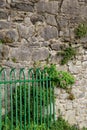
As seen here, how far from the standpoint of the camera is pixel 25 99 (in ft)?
24.0

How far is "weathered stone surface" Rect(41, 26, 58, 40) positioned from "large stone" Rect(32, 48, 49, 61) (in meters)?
0.27

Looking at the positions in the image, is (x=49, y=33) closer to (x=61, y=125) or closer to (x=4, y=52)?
(x=4, y=52)

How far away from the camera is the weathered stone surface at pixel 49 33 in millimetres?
8055

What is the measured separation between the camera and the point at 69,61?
328 inches

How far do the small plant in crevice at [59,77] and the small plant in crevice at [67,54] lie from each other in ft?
0.87

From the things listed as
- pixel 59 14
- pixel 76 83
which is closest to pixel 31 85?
pixel 76 83

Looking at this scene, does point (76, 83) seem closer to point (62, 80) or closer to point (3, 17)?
point (62, 80)

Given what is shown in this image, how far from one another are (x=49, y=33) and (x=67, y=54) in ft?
1.90

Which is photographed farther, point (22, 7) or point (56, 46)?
point (56, 46)

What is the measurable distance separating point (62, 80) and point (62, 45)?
0.74 meters

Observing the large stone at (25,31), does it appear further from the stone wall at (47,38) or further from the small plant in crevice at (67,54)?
the small plant in crevice at (67,54)

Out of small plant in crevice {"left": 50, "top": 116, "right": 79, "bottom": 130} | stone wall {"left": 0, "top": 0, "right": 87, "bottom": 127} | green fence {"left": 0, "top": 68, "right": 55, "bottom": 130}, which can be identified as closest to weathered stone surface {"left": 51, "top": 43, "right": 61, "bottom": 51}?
stone wall {"left": 0, "top": 0, "right": 87, "bottom": 127}

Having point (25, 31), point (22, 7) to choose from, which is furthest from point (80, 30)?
point (22, 7)

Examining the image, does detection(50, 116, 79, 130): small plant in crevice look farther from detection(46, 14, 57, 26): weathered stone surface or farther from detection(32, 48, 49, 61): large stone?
detection(46, 14, 57, 26): weathered stone surface
